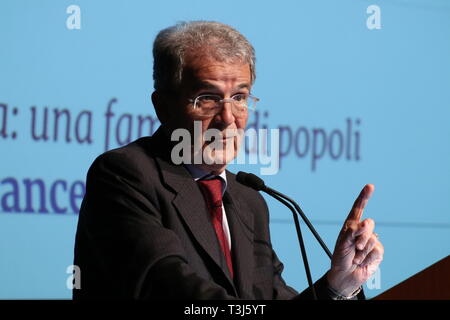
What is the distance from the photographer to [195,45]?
2.10 meters

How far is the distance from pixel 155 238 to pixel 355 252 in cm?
53

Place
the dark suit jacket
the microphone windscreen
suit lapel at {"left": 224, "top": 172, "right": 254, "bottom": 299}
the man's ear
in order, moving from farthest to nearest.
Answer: the man's ear → suit lapel at {"left": 224, "top": 172, "right": 254, "bottom": 299} → the microphone windscreen → the dark suit jacket

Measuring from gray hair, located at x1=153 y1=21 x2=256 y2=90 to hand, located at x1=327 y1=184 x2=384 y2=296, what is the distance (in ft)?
1.88

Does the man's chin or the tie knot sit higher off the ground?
the man's chin

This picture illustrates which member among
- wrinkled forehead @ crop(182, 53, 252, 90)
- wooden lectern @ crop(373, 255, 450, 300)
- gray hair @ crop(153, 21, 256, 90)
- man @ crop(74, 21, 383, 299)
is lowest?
wooden lectern @ crop(373, 255, 450, 300)

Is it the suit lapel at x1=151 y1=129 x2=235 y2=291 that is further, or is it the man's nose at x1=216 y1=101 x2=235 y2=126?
the man's nose at x1=216 y1=101 x2=235 y2=126

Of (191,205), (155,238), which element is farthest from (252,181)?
(155,238)

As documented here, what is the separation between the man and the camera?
5.98 ft

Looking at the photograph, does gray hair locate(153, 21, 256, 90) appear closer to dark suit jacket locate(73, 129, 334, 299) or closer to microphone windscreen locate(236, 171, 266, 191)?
dark suit jacket locate(73, 129, 334, 299)

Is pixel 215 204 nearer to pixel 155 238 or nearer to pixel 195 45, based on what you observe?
pixel 155 238

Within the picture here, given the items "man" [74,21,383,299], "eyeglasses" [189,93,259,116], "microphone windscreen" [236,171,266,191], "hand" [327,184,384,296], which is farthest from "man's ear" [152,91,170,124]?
"hand" [327,184,384,296]

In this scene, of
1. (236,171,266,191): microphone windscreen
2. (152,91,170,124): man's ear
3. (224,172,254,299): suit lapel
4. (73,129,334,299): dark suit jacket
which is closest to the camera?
(73,129,334,299): dark suit jacket
